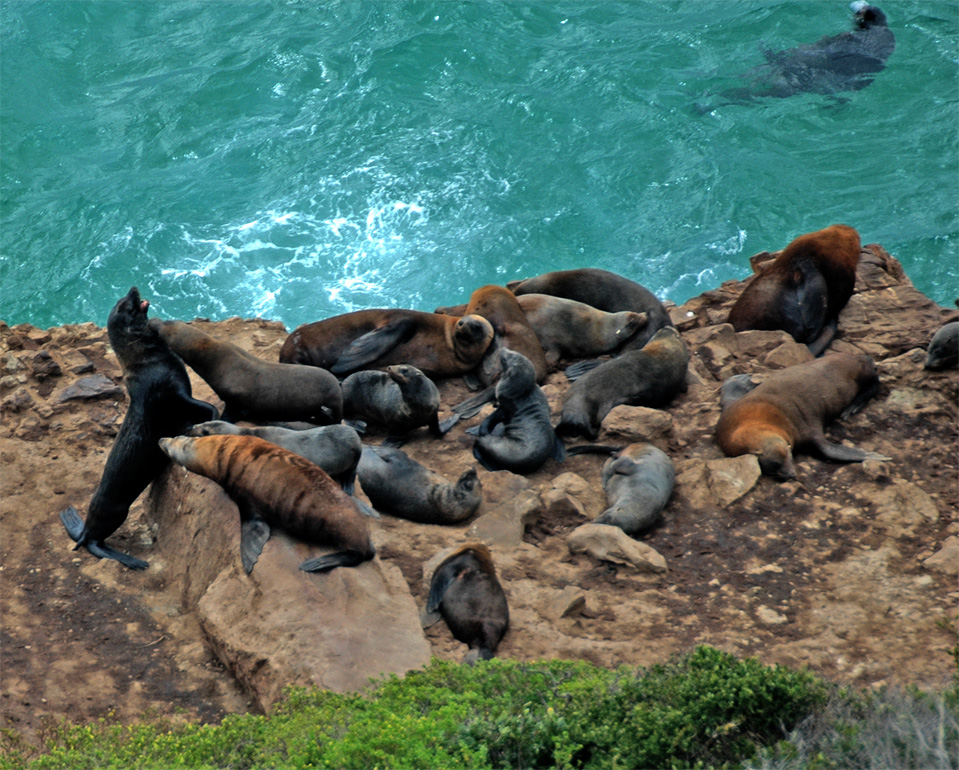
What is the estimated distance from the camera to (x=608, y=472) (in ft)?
22.9

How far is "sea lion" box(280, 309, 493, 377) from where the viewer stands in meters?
8.31

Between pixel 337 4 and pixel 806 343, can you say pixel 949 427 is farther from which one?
pixel 337 4

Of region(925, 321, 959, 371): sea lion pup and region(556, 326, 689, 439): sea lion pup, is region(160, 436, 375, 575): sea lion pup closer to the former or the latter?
region(556, 326, 689, 439): sea lion pup

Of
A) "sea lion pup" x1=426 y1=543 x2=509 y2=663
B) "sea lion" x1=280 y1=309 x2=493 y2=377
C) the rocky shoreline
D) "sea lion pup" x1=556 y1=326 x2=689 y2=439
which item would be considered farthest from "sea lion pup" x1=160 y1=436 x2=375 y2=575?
"sea lion pup" x1=556 y1=326 x2=689 y2=439

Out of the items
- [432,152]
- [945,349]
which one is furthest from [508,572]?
[432,152]

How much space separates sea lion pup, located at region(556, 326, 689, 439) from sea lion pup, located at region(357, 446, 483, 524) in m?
1.48

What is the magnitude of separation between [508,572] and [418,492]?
93 cm

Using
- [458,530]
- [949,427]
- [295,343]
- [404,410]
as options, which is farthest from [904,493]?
[295,343]

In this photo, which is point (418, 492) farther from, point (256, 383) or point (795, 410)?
point (795, 410)

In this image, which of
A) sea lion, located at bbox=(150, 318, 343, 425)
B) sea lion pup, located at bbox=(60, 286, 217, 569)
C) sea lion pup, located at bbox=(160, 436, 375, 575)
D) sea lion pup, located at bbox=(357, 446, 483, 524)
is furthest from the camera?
sea lion, located at bbox=(150, 318, 343, 425)

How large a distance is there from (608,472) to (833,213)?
8759mm

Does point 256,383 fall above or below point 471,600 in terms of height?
above

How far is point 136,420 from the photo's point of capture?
6516mm

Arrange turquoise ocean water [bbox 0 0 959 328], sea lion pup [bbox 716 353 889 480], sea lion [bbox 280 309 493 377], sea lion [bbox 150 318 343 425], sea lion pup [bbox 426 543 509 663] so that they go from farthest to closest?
turquoise ocean water [bbox 0 0 959 328], sea lion [bbox 280 309 493 377], sea lion [bbox 150 318 343 425], sea lion pup [bbox 716 353 889 480], sea lion pup [bbox 426 543 509 663]
